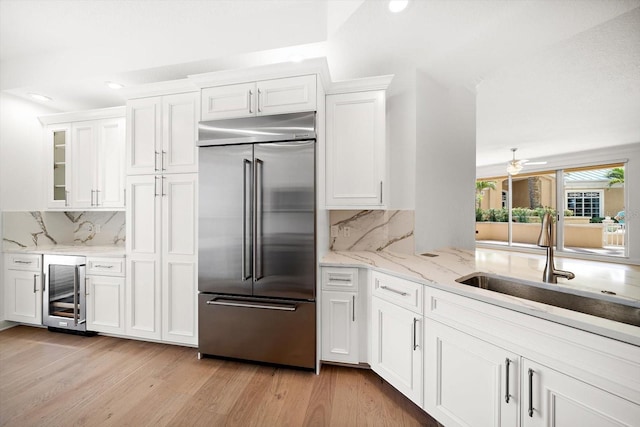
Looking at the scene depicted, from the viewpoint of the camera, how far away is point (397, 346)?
1713 millimetres

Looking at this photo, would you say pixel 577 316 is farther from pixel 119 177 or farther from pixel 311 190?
pixel 119 177

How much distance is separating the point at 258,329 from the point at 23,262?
2924 millimetres

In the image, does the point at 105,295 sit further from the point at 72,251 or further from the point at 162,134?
the point at 162,134

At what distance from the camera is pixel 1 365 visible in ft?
7.01

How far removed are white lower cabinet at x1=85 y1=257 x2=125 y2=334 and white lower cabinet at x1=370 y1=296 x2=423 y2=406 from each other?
2.47 metres

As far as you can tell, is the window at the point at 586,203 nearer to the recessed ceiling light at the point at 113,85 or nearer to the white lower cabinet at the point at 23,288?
the recessed ceiling light at the point at 113,85

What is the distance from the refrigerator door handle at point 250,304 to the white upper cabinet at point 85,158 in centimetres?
172

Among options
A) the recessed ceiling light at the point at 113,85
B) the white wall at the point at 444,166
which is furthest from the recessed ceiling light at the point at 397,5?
the recessed ceiling light at the point at 113,85

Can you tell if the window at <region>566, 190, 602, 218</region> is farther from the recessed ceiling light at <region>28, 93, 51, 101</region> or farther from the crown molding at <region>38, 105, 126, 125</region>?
the recessed ceiling light at <region>28, 93, 51, 101</region>

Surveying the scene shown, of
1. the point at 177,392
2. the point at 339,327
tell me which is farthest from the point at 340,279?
the point at 177,392

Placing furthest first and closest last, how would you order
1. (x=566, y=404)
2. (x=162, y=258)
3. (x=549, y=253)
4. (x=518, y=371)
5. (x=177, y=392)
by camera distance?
(x=162, y=258) < (x=177, y=392) < (x=549, y=253) < (x=518, y=371) < (x=566, y=404)

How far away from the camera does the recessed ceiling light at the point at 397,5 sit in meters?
1.64

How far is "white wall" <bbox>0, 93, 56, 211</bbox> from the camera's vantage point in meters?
2.80

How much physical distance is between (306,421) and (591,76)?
3907mm
